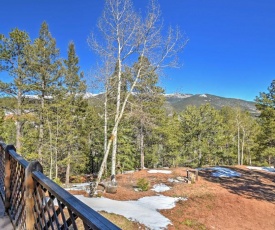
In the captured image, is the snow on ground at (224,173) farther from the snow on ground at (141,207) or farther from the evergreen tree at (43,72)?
the evergreen tree at (43,72)

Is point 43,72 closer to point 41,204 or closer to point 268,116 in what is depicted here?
point 41,204

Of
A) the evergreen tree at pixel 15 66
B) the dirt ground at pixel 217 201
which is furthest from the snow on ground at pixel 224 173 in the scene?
the evergreen tree at pixel 15 66

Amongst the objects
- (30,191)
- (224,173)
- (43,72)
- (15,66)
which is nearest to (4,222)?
(30,191)

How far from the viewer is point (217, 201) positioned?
1036 cm

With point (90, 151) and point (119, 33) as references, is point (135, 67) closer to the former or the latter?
point (119, 33)

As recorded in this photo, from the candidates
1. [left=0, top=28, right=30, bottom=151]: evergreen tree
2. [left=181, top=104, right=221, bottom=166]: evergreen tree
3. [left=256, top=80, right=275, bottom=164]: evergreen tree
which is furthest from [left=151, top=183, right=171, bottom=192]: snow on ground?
[left=181, top=104, right=221, bottom=166]: evergreen tree

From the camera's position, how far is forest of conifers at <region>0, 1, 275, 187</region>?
1091cm

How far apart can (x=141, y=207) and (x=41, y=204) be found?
724 centimetres

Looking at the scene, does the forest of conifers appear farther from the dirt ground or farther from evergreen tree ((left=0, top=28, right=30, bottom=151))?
the dirt ground

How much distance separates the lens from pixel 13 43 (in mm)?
14906

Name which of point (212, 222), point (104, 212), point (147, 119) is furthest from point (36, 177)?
point (147, 119)

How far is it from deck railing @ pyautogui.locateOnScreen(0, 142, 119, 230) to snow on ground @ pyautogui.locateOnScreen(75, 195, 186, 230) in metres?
4.73

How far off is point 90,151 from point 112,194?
16.3m

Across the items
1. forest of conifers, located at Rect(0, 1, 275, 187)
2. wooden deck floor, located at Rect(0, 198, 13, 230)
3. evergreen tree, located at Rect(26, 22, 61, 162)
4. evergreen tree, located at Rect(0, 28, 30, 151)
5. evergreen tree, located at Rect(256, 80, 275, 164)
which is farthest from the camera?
evergreen tree, located at Rect(256, 80, 275, 164)
